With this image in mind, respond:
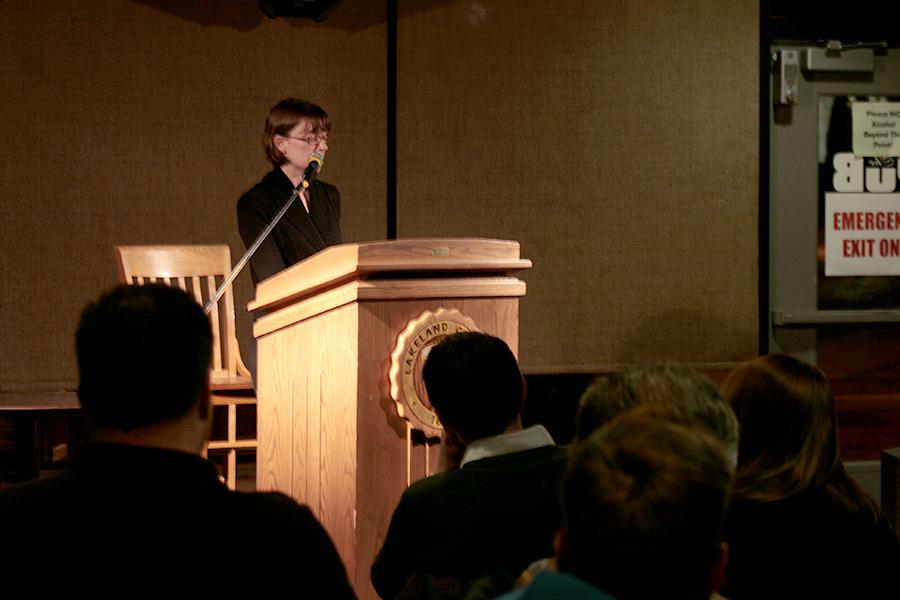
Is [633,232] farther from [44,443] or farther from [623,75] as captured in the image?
[44,443]

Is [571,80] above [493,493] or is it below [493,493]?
above

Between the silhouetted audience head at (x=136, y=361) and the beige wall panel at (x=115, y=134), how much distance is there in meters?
3.33

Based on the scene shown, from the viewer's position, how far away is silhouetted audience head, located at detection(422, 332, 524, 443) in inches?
69.3

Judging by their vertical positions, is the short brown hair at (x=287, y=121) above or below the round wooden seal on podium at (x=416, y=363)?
above

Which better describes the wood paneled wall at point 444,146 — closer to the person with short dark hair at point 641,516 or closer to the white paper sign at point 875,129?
the white paper sign at point 875,129

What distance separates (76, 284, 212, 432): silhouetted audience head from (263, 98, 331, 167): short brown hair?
2455 millimetres

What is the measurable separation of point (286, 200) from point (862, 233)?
8.74ft

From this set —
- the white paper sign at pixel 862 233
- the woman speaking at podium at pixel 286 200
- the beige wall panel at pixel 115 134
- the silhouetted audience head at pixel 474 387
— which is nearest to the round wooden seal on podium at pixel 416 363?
the silhouetted audience head at pixel 474 387

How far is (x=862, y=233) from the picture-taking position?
193 inches

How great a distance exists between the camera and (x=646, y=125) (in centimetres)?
482

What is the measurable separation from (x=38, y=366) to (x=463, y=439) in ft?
10.3

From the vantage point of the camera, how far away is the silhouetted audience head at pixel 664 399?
4.89ft

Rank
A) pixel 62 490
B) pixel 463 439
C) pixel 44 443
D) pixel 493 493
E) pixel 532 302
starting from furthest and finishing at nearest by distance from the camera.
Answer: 1. pixel 532 302
2. pixel 44 443
3. pixel 463 439
4. pixel 493 493
5. pixel 62 490

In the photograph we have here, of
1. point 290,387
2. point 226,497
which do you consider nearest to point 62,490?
point 226,497
